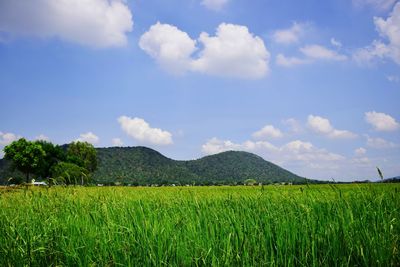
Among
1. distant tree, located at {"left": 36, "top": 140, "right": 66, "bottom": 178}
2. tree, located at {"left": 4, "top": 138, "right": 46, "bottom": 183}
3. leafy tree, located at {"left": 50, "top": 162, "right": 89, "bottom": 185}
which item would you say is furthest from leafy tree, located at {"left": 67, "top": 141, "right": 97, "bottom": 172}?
leafy tree, located at {"left": 50, "top": 162, "right": 89, "bottom": 185}

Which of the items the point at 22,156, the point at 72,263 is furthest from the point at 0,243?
the point at 22,156

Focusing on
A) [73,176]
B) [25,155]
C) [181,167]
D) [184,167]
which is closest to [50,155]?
[25,155]

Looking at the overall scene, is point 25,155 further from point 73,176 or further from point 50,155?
point 73,176

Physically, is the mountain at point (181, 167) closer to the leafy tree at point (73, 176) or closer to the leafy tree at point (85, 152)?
the leafy tree at point (85, 152)

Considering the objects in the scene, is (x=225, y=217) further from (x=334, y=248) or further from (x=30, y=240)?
(x=30, y=240)

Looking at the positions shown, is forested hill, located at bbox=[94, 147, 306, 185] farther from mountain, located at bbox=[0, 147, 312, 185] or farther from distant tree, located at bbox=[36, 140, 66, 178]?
distant tree, located at bbox=[36, 140, 66, 178]

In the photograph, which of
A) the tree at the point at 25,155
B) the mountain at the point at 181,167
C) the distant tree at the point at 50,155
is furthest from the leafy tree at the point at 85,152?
the mountain at the point at 181,167

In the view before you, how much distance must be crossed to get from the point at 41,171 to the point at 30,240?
82.6 m

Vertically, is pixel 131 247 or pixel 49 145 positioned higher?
pixel 49 145

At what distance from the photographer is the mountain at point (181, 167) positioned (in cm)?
14550

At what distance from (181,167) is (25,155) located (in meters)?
86.2

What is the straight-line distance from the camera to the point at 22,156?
76.6 meters

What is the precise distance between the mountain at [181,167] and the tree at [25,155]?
5714 centimetres

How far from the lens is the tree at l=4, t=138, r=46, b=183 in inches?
3027
